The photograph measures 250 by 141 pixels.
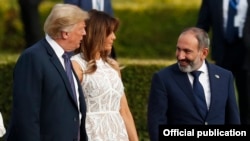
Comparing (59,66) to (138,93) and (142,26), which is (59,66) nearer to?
(138,93)

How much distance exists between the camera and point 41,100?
812 cm

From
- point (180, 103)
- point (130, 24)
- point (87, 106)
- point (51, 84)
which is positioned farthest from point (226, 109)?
point (130, 24)

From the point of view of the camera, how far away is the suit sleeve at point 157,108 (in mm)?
8922

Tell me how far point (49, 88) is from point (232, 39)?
4.46 meters

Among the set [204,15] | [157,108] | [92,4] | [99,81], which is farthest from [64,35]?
[204,15]

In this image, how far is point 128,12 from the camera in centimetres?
2164

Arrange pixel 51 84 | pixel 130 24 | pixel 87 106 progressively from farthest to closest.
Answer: pixel 130 24, pixel 87 106, pixel 51 84

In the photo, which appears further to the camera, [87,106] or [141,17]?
[141,17]

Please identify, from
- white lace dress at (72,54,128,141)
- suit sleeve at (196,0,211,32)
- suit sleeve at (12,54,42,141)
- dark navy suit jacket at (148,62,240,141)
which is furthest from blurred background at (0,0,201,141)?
suit sleeve at (12,54,42,141)

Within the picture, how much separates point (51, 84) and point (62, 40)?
1.16ft

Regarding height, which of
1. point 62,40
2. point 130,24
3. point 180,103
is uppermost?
point 62,40

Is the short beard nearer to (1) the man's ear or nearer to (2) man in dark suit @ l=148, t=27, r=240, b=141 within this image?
(2) man in dark suit @ l=148, t=27, r=240, b=141

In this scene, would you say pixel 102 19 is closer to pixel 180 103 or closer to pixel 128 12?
pixel 180 103

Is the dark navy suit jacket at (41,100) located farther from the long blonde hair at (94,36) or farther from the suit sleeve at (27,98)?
the long blonde hair at (94,36)
